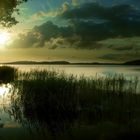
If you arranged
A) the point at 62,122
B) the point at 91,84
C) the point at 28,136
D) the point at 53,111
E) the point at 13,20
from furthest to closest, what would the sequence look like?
1. the point at 13,20
2. the point at 91,84
3. the point at 53,111
4. the point at 62,122
5. the point at 28,136

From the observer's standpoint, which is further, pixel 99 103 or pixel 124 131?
pixel 99 103

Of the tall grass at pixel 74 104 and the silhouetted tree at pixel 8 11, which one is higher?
the silhouetted tree at pixel 8 11

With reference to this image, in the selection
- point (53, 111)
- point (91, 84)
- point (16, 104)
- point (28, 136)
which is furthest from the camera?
point (91, 84)

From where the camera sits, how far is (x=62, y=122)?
15.3 m

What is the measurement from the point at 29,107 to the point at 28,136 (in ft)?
19.8

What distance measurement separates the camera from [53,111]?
57.5 ft

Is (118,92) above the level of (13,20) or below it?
below

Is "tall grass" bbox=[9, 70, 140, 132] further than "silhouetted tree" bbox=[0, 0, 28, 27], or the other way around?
"silhouetted tree" bbox=[0, 0, 28, 27]

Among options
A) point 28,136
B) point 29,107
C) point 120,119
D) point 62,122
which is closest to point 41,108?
point 29,107

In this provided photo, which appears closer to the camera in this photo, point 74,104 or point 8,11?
point 74,104

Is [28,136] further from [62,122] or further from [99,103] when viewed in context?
[99,103]

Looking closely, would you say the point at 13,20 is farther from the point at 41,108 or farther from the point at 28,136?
the point at 28,136

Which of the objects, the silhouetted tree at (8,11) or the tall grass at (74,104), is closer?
the tall grass at (74,104)

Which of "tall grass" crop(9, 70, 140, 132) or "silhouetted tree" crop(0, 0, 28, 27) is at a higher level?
"silhouetted tree" crop(0, 0, 28, 27)
